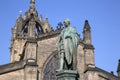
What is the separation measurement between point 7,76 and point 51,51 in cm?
483

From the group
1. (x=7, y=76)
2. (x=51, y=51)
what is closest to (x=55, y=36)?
(x=51, y=51)

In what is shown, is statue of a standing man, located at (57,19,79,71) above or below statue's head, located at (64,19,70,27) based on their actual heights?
below

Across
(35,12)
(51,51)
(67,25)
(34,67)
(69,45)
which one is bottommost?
(69,45)

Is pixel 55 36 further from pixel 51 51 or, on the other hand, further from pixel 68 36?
pixel 68 36

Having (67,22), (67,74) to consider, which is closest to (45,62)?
(67,22)

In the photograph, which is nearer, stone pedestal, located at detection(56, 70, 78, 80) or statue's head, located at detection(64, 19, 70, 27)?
stone pedestal, located at detection(56, 70, 78, 80)

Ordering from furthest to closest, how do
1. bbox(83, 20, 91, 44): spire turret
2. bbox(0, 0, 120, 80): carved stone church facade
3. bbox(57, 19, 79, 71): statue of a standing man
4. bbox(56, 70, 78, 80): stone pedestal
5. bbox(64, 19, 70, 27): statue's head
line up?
bbox(83, 20, 91, 44): spire turret → bbox(0, 0, 120, 80): carved stone church facade → bbox(64, 19, 70, 27): statue's head → bbox(57, 19, 79, 71): statue of a standing man → bbox(56, 70, 78, 80): stone pedestal

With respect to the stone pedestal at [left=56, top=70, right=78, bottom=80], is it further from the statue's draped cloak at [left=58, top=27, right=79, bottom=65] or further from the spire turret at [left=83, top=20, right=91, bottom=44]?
the spire turret at [left=83, top=20, right=91, bottom=44]

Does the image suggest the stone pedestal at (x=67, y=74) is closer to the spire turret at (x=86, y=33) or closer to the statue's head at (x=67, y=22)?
the statue's head at (x=67, y=22)

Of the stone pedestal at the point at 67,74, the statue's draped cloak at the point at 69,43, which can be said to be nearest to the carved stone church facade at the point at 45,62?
the statue's draped cloak at the point at 69,43

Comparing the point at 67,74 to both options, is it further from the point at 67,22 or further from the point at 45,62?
the point at 45,62

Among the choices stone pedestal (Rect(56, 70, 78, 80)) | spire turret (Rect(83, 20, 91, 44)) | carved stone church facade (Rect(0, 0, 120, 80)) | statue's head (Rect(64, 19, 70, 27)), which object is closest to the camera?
stone pedestal (Rect(56, 70, 78, 80))

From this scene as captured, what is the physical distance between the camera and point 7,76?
22.9m

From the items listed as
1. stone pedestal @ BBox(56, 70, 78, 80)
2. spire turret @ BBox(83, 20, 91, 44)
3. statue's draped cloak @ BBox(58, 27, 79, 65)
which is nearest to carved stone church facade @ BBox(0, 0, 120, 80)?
spire turret @ BBox(83, 20, 91, 44)
